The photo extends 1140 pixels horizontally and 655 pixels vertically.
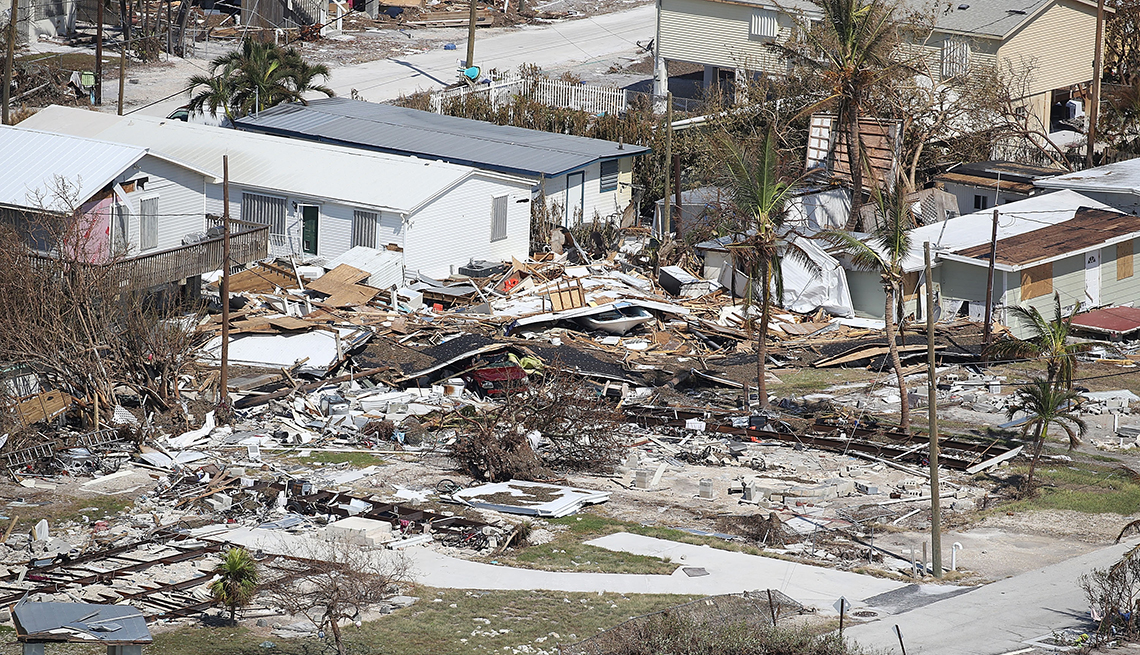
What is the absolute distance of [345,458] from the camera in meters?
25.9

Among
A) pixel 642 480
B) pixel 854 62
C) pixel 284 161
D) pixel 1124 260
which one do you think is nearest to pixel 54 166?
pixel 284 161

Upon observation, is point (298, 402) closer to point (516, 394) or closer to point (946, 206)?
point (516, 394)

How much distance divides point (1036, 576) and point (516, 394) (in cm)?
966

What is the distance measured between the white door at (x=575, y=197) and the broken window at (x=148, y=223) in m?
12.2

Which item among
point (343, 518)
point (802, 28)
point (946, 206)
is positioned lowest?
point (343, 518)

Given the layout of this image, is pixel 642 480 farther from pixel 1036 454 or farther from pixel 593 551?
pixel 1036 454

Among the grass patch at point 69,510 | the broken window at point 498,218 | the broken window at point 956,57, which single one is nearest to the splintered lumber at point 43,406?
the grass patch at point 69,510

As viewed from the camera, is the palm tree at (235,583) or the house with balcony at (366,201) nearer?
the palm tree at (235,583)

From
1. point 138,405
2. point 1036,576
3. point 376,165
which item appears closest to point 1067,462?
point 1036,576

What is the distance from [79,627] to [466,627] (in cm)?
573

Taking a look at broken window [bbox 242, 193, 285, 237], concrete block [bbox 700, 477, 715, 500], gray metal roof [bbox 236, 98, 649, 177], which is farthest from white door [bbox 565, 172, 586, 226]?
concrete block [bbox 700, 477, 715, 500]

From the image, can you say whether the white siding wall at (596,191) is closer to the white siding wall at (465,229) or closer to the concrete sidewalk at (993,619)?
the white siding wall at (465,229)

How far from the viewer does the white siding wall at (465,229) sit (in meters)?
38.3

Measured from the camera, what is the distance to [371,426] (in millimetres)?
27625
